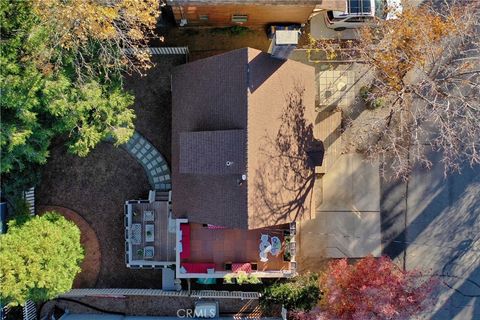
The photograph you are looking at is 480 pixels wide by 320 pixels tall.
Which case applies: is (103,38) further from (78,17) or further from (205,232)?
(205,232)

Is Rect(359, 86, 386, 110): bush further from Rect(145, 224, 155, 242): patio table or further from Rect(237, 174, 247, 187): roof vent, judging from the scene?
Rect(145, 224, 155, 242): patio table

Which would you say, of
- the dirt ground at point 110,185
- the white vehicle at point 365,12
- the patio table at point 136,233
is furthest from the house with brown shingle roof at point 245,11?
the patio table at point 136,233

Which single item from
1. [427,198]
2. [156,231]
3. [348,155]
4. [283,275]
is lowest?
[283,275]

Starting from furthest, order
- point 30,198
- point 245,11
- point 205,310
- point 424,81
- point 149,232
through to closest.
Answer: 1. point 30,198
2. point 205,310
3. point 149,232
4. point 245,11
5. point 424,81

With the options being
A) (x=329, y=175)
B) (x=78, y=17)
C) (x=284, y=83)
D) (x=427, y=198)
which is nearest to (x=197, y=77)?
(x=284, y=83)

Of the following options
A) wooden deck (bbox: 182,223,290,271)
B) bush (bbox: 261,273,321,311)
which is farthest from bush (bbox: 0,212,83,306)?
bush (bbox: 261,273,321,311)

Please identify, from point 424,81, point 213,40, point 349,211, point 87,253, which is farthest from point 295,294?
point 213,40

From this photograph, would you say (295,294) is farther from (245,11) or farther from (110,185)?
(245,11)
